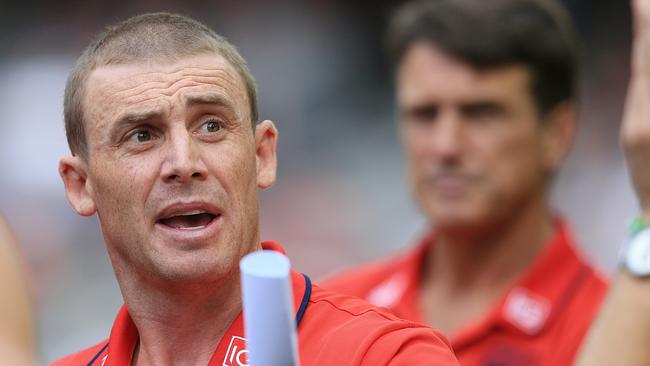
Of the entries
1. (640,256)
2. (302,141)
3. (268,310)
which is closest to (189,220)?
(268,310)

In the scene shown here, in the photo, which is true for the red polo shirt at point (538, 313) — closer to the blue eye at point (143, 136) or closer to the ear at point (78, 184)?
A: the ear at point (78, 184)

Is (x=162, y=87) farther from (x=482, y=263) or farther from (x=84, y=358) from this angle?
(x=482, y=263)

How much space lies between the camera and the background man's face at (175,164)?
2455 mm

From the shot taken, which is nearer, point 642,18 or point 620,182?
point 642,18

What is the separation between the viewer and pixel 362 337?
7.70ft

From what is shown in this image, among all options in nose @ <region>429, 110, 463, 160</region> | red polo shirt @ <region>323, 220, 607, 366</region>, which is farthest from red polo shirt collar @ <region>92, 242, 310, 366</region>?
nose @ <region>429, 110, 463, 160</region>

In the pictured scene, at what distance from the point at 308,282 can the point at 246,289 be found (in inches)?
33.2

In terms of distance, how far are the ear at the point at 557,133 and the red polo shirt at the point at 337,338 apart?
2715 millimetres

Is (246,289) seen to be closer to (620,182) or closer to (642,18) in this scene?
(642,18)

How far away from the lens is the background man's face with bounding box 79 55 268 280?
2.46 metres

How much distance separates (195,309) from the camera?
8.50 ft

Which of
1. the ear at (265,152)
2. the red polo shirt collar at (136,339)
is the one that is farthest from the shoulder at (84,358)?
the ear at (265,152)

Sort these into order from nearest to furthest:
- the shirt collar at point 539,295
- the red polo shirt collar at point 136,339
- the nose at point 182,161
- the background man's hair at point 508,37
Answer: the nose at point 182,161, the red polo shirt collar at point 136,339, the shirt collar at point 539,295, the background man's hair at point 508,37

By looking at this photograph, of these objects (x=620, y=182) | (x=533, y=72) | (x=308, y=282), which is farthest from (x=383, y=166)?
(x=308, y=282)
